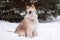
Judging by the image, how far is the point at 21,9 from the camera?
27.4 feet

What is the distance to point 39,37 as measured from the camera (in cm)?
454

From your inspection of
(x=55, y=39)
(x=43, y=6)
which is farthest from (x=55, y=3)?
(x=55, y=39)

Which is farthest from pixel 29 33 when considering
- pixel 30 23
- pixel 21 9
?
pixel 21 9

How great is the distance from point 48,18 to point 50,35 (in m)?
4.03

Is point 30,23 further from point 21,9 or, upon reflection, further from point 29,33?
point 21,9

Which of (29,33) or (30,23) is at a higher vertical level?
(30,23)

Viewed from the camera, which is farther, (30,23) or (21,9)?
(21,9)

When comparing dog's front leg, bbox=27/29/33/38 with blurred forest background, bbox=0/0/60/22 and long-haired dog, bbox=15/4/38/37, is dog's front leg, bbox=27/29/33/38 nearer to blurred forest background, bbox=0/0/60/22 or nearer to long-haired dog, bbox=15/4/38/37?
long-haired dog, bbox=15/4/38/37

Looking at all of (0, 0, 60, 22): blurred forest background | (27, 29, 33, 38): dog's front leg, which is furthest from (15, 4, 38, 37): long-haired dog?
(0, 0, 60, 22): blurred forest background

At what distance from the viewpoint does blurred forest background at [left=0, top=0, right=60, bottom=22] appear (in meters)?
8.19

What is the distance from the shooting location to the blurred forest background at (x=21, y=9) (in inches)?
322

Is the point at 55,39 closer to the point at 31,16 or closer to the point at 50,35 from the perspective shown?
the point at 50,35

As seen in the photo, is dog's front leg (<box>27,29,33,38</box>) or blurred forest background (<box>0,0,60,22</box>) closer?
dog's front leg (<box>27,29,33,38</box>)

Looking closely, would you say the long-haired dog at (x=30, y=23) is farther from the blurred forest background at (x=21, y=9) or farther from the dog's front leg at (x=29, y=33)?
the blurred forest background at (x=21, y=9)
